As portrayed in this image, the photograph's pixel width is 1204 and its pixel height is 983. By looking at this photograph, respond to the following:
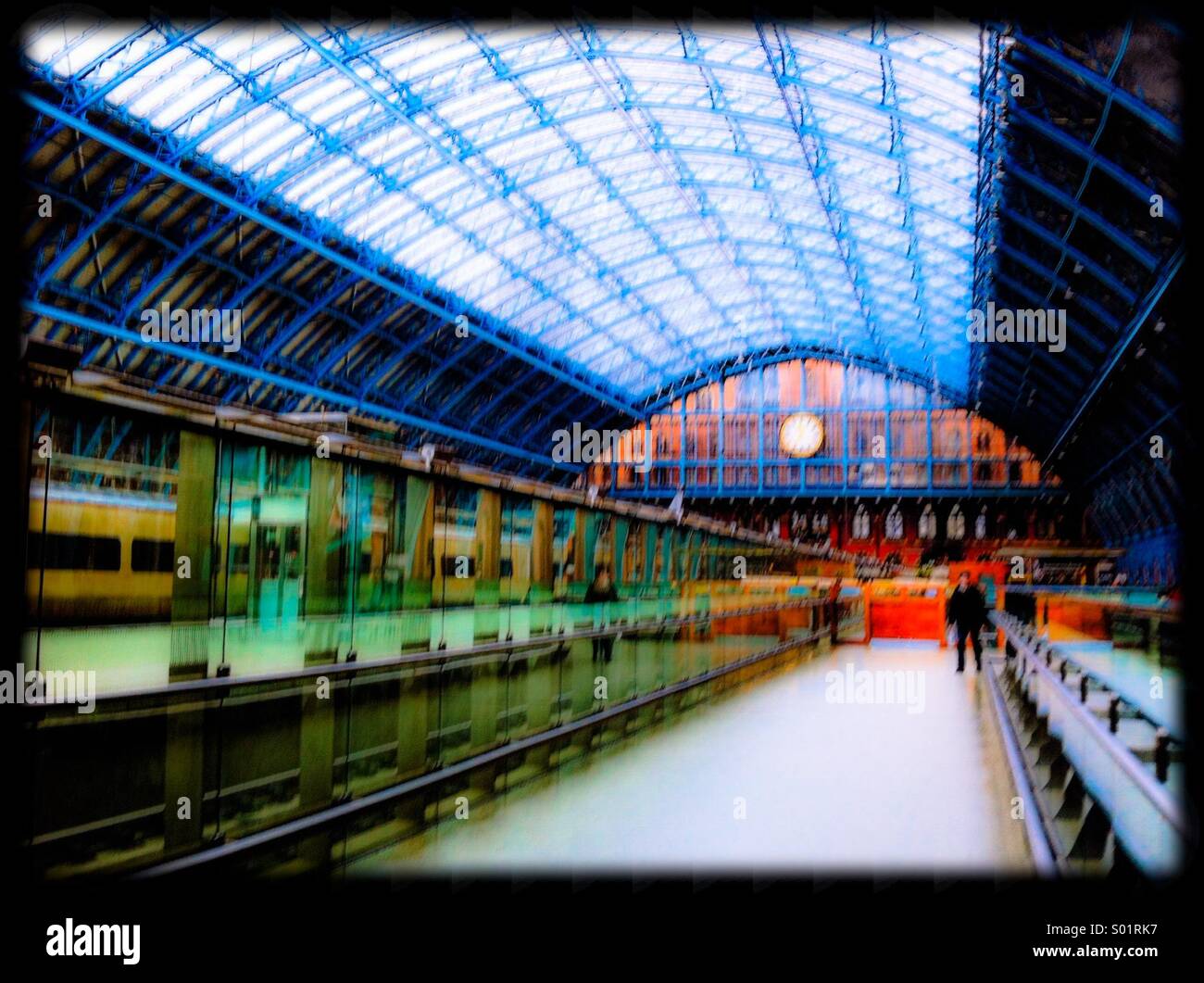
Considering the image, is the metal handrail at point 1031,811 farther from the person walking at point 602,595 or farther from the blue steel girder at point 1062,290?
the blue steel girder at point 1062,290

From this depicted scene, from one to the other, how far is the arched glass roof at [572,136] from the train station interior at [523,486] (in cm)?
18

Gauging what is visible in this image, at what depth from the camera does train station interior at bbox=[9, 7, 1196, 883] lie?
4.51 meters

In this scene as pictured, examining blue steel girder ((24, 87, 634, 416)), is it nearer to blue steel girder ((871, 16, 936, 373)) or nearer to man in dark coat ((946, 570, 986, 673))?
blue steel girder ((871, 16, 936, 373))

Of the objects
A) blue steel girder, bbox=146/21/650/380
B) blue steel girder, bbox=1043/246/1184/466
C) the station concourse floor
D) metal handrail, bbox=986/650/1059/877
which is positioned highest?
blue steel girder, bbox=146/21/650/380

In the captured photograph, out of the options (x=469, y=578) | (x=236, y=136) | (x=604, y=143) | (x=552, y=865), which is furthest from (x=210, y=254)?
(x=552, y=865)

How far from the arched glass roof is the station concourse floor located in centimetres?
1404

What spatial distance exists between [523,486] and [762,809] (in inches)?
132

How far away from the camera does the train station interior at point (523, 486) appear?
4.51 m

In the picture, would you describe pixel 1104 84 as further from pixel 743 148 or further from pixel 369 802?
pixel 743 148

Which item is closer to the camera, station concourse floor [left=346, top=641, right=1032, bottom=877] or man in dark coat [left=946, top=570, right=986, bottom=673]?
station concourse floor [left=346, top=641, right=1032, bottom=877]

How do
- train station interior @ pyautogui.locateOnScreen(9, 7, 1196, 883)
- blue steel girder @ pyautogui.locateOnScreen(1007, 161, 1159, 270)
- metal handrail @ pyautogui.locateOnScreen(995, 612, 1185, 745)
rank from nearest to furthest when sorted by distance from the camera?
train station interior @ pyautogui.locateOnScreen(9, 7, 1196, 883) → metal handrail @ pyautogui.locateOnScreen(995, 612, 1185, 745) → blue steel girder @ pyautogui.locateOnScreen(1007, 161, 1159, 270)

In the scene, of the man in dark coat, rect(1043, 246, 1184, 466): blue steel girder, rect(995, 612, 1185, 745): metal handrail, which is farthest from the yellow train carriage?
the man in dark coat

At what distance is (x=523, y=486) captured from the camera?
356 inches
